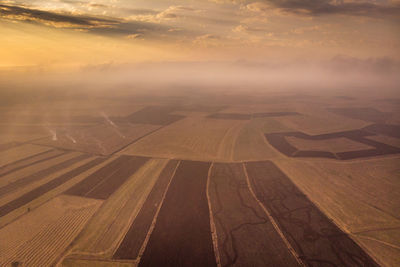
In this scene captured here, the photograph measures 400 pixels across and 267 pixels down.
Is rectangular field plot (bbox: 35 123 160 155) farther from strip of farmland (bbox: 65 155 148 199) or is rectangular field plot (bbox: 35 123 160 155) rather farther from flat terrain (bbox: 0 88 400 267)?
strip of farmland (bbox: 65 155 148 199)

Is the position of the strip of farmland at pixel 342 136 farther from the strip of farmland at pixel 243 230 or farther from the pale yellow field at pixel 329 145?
the strip of farmland at pixel 243 230

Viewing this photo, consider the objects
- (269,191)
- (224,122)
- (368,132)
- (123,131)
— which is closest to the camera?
(269,191)

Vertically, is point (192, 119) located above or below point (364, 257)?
above

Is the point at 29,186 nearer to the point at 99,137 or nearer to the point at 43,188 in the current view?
the point at 43,188

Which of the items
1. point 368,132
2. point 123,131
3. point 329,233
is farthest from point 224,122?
point 329,233

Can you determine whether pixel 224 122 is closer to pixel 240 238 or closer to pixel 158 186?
pixel 158 186

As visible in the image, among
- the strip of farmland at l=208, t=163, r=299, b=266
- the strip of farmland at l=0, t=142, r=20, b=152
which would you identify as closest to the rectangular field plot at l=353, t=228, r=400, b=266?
the strip of farmland at l=208, t=163, r=299, b=266

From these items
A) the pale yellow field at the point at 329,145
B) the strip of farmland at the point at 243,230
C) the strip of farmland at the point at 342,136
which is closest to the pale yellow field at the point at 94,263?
the strip of farmland at the point at 243,230
